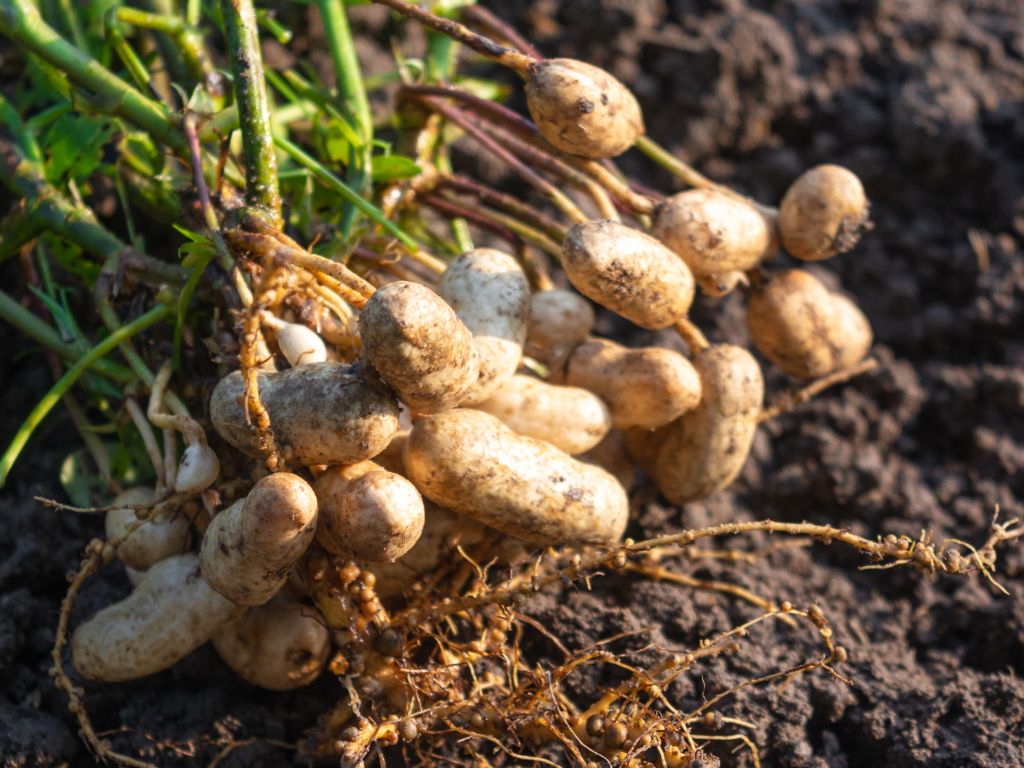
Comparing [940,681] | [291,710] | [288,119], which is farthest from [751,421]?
[288,119]

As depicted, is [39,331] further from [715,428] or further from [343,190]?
[715,428]

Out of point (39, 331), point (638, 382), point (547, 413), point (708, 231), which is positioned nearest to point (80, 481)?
point (39, 331)

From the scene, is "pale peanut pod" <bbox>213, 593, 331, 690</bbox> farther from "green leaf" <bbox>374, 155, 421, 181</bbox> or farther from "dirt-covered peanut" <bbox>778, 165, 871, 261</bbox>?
"dirt-covered peanut" <bbox>778, 165, 871, 261</bbox>

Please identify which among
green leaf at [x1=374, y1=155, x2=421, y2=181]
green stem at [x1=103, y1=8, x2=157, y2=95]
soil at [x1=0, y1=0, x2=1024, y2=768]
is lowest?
soil at [x1=0, y1=0, x2=1024, y2=768]

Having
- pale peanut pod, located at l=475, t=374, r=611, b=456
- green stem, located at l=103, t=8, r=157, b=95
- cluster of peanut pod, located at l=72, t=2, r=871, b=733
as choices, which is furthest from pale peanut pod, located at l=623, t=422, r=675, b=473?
green stem, located at l=103, t=8, r=157, b=95

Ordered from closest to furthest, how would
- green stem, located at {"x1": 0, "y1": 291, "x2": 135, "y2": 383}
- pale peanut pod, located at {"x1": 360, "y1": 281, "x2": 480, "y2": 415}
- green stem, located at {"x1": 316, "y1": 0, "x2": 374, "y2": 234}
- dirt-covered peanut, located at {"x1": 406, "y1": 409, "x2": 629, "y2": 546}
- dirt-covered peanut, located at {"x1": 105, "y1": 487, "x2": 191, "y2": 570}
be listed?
pale peanut pod, located at {"x1": 360, "y1": 281, "x2": 480, "y2": 415} < dirt-covered peanut, located at {"x1": 406, "y1": 409, "x2": 629, "y2": 546} < dirt-covered peanut, located at {"x1": 105, "y1": 487, "x2": 191, "y2": 570} < green stem, located at {"x1": 0, "y1": 291, "x2": 135, "y2": 383} < green stem, located at {"x1": 316, "y1": 0, "x2": 374, "y2": 234}

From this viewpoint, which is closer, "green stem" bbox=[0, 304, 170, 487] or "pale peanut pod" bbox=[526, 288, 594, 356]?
"green stem" bbox=[0, 304, 170, 487]

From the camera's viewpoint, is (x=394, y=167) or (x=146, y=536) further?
(x=394, y=167)
